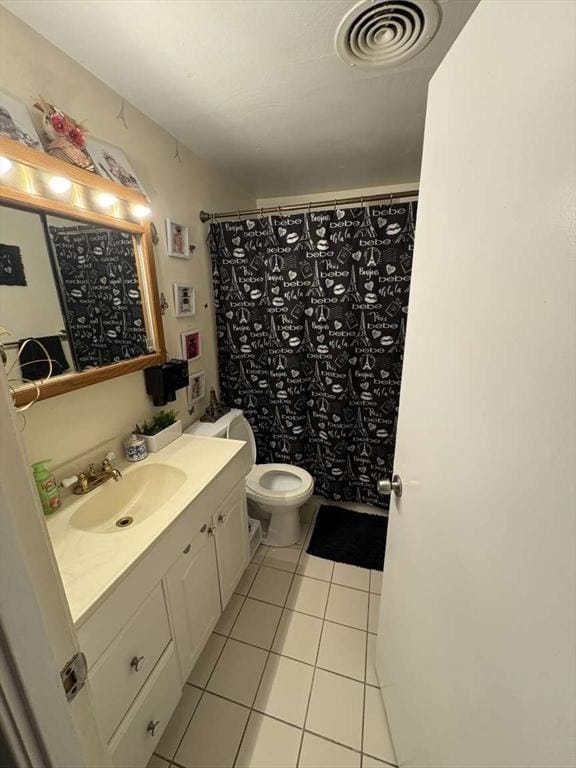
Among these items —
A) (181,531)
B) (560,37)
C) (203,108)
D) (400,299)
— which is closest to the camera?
(560,37)

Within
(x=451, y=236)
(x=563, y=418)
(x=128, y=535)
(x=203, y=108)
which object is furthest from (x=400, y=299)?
(x=128, y=535)

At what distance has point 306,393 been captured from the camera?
6.59ft

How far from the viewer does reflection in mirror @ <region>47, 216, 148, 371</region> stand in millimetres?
1099

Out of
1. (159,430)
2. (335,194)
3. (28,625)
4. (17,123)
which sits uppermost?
(335,194)

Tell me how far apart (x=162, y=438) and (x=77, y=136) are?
1.17 metres

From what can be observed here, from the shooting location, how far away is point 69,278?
1.11 m

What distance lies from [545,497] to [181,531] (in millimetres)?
997

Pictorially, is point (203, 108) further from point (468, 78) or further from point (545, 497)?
point (545, 497)

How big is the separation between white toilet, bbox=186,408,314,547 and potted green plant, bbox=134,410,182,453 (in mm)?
228

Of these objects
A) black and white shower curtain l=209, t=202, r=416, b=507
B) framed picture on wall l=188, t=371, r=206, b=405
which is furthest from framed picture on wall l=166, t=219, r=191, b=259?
framed picture on wall l=188, t=371, r=206, b=405

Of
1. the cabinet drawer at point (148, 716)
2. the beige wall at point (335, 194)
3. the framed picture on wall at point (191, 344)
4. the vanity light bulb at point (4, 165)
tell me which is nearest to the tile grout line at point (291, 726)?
the cabinet drawer at point (148, 716)

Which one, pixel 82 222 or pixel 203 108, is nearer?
pixel 82 222

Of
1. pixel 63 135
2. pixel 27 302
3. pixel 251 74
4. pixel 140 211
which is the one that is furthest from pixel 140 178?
pixel 27 302

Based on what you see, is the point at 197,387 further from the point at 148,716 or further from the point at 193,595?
the point at 148,716
